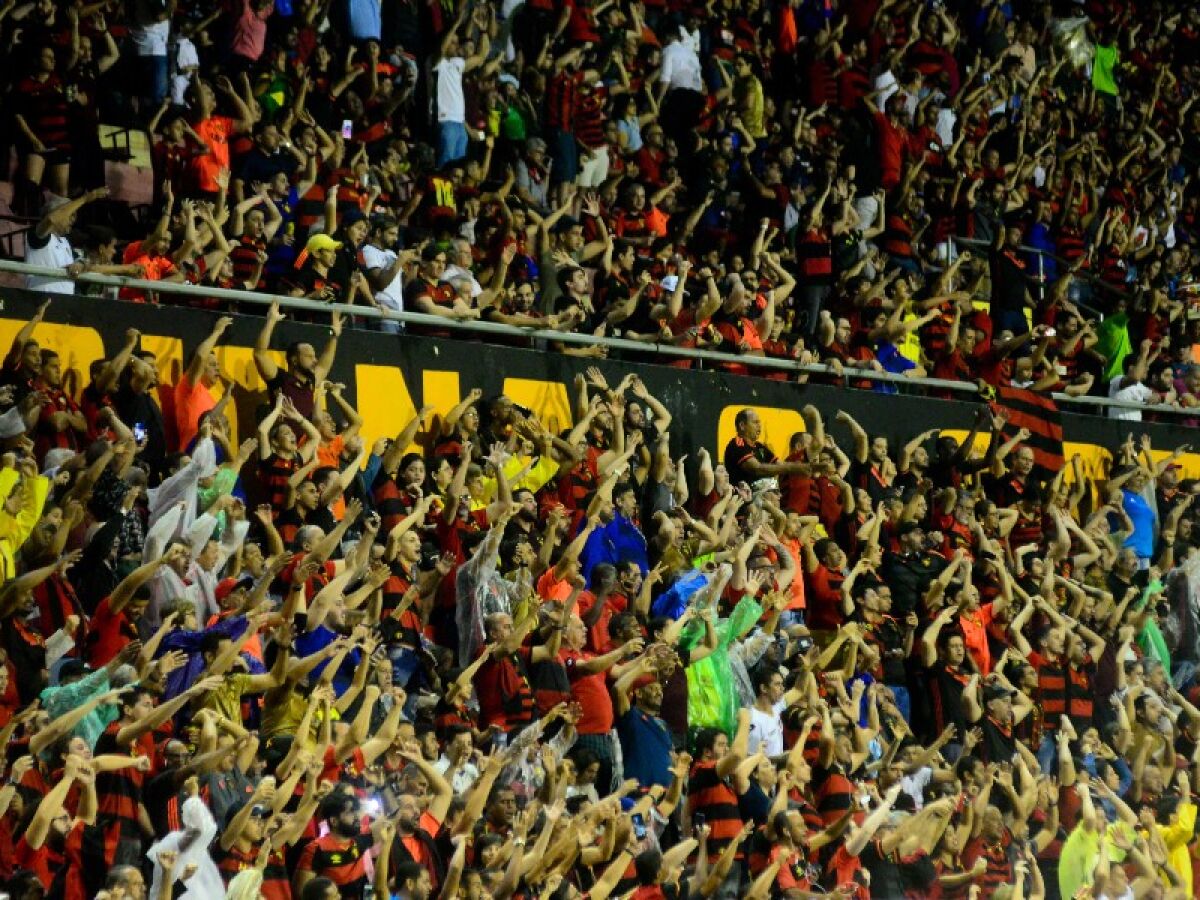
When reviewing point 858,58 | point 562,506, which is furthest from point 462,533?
point 858,58

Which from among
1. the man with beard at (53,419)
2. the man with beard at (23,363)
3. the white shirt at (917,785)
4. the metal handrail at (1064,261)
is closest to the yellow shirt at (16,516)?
the man with beard at (53,419)

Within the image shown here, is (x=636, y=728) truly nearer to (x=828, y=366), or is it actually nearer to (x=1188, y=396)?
(x=828, y=366)

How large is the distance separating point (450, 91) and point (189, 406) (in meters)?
4.30

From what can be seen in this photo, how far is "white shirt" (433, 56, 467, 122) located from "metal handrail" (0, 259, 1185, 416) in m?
2.15

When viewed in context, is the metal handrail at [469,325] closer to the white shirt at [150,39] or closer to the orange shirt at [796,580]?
the orange shirt at [796,580]

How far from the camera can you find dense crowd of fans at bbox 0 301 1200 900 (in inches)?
403

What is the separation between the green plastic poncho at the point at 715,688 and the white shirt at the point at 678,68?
5.90m

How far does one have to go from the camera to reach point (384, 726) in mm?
11008

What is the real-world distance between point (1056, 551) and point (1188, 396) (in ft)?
10.8

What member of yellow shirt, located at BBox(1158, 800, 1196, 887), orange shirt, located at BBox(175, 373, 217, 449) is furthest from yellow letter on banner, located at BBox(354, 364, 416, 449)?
yellow shirt, located at BBox(1158, 800, 1196, 887)

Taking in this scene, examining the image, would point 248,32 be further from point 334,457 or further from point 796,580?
point 796,580

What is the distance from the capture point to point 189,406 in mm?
12344

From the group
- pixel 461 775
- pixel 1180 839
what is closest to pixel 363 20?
pixel 461 775

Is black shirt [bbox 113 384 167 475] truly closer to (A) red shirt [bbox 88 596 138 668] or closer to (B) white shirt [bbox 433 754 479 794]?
(A) red shirt [bbox 88 596 138 668]
